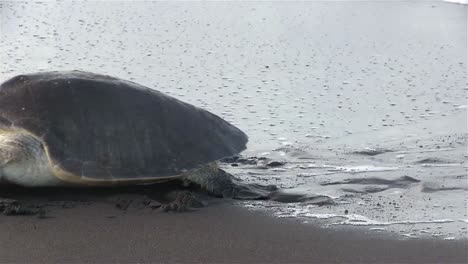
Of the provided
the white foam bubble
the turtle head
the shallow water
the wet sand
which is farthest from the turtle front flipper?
the turtle head

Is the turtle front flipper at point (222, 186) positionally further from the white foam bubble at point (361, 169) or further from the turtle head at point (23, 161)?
the turtle head at point (23, 161)

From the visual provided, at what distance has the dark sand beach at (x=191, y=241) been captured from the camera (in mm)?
2990

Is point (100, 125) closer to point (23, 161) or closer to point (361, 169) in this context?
point (23, 161)

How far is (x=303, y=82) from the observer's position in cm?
638

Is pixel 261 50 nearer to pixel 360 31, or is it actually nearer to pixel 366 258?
pixel 360 31

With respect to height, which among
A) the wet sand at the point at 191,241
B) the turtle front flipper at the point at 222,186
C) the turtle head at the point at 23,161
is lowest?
the wet sand at the point at 191,241

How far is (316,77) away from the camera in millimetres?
6586

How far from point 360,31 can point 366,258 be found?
624 centimetres

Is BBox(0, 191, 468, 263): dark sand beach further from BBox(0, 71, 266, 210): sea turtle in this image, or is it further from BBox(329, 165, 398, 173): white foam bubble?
BBox(329, 165, 398, 173): white foam bubble

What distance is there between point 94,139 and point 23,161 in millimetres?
360

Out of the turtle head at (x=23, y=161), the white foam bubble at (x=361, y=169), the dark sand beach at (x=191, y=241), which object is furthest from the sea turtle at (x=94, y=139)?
the white foam bubble at (x=361, y=169)

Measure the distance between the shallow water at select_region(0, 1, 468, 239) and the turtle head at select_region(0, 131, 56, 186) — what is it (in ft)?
3.49

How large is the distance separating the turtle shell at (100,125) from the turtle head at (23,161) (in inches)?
2.0

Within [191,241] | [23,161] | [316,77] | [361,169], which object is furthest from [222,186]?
[316,77]
